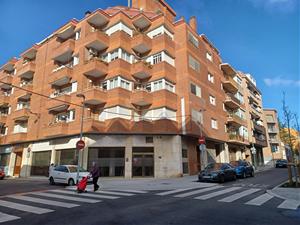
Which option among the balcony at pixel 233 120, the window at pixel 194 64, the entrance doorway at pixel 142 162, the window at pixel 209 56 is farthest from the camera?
the balcony at pixel 233 120

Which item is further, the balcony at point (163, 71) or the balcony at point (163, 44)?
the balcony at point (163, 44)

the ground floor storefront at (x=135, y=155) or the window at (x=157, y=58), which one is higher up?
the window at (x=157, y=58)

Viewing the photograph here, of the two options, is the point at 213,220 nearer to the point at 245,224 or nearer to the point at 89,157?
the point at 245,224

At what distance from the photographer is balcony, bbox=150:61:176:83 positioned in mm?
25236

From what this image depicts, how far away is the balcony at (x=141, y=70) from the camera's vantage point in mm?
25344

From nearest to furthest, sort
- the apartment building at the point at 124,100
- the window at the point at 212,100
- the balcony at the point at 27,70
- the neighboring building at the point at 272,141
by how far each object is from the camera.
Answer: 1. the apartment building at the point at 124,100
2. the window at the point at 212,100
3. the balcony at the point at 27,70
4. the neighboring building at the point at 272,141

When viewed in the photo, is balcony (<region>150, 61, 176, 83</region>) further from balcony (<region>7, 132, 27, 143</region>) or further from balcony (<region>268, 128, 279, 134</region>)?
balcony (<region>268, 128, 279, 134</region>)

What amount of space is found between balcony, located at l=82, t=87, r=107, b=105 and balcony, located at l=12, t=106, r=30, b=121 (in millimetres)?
12546

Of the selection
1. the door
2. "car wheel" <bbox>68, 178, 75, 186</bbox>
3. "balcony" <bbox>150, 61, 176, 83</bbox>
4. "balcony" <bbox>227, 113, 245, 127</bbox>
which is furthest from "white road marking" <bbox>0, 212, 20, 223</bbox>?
"balcony" <bbox>227, 113, 245, 127</bbox>

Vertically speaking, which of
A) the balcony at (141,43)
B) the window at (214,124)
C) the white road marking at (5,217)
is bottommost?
the white road marking at (5,217)

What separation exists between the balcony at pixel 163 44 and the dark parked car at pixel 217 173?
13.8 meters

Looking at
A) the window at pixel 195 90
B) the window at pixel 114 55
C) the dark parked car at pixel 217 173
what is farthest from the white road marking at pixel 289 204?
the window at pixel 114 55

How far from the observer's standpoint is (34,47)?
35.8 metres

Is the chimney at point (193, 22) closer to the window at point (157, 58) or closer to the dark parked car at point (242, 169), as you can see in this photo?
the window at point (157, 58)
